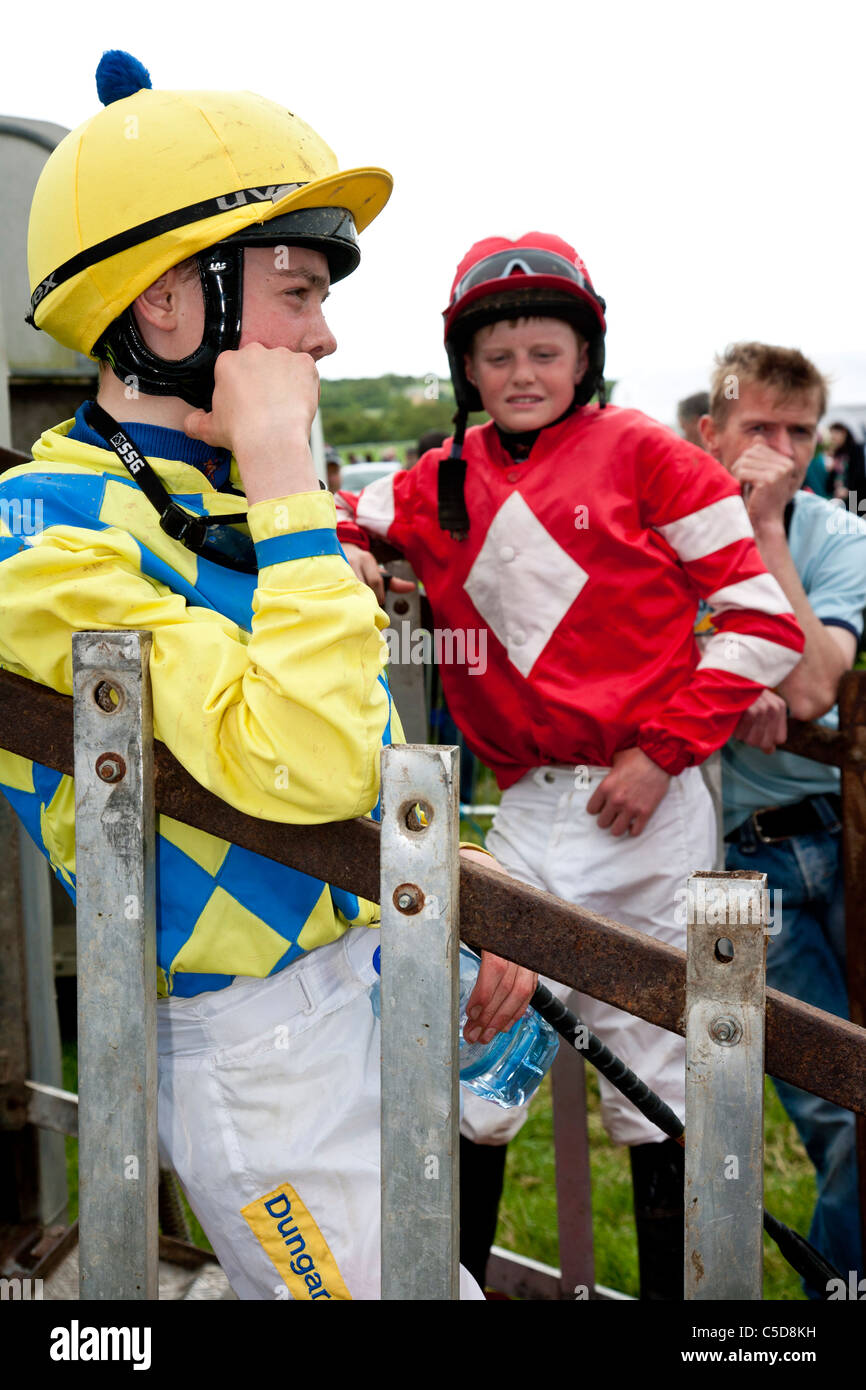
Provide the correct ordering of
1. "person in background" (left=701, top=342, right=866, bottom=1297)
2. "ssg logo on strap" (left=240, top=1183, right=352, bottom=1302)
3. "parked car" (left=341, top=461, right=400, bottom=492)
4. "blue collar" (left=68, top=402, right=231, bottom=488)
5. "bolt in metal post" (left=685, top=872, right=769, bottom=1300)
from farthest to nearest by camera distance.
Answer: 1. "parked car" (left=341, top=461, right=400, bottom=492)
2. "person in background" (left=701, top=342, right=866, bottom=1297)
3. "blue collar" (left=68, top=402, right=231, bottom=488)
4. "ssg logo on strap" (left=240, top=1183, right=352, bottom=1302)
5. "bolt in metal post" (left=685, top=872, right=769, bottom=1300)

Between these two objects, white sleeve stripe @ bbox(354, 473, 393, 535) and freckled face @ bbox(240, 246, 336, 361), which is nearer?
freckled face @ bbox(240, 246, 336, 361)

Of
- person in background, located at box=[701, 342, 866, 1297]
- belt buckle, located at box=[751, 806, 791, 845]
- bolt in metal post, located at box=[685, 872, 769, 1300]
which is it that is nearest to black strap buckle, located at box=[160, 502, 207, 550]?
bolt in metal post, located at box=[685, 872, 769, 1300]

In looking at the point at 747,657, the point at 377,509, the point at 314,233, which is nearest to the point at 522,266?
the point at 377,509

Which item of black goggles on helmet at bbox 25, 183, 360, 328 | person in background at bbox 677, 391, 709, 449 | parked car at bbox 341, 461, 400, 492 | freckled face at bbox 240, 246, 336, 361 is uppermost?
parked car at bbox 341, 461, 400, 492

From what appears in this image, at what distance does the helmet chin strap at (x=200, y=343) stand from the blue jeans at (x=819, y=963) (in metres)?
2.17

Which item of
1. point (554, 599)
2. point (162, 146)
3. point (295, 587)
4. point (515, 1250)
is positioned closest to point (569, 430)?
point (554, 599)

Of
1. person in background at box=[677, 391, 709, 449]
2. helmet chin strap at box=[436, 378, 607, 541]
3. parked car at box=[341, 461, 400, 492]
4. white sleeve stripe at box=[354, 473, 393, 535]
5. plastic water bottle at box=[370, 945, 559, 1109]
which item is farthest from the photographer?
parked car at box=[341, 461, 400, 492]

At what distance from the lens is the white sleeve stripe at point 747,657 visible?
2.88 metres

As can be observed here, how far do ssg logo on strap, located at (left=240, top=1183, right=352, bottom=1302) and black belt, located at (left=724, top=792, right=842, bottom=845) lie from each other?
201 centimetres

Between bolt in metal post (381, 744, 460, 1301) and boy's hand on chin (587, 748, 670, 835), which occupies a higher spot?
boy's hand on chin (587, 748, 670, 835)

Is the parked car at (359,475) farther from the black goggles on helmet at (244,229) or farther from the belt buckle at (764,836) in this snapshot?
the black goggles on helmet at (244,229)

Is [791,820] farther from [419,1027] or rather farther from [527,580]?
[419,1027]

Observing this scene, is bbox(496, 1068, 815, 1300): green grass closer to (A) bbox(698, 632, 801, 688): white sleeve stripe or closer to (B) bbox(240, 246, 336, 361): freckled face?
(A) bbox(698, 632, 801, 688): white sleeve stripe

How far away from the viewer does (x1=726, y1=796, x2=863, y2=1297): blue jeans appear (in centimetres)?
334
